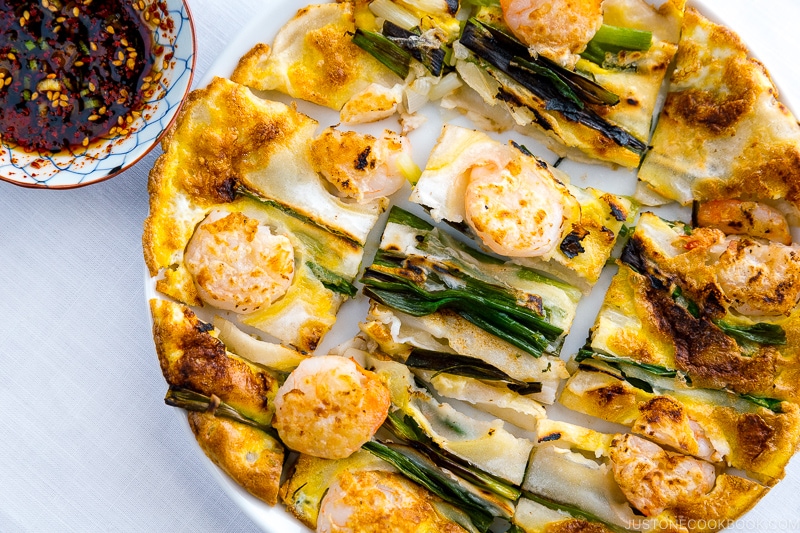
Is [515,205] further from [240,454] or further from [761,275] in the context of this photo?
[240,454]

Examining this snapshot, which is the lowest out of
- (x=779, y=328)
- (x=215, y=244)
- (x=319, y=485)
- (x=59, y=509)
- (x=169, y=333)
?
(x=59, y=509)

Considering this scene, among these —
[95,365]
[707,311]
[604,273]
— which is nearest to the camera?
[707,311]

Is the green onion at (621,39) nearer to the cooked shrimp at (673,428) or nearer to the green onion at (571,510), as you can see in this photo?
the cooked shrimp at (673,428)

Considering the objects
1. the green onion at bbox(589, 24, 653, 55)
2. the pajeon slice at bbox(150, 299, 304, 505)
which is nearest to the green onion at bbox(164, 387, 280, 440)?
the pajeon slice at bbox(150, 299, 304, 505)

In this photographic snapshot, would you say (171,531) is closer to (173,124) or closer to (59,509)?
(59,509)

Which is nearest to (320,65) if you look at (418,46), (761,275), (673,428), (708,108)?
(418,46)

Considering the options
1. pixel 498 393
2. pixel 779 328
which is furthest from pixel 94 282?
pixel 779 328

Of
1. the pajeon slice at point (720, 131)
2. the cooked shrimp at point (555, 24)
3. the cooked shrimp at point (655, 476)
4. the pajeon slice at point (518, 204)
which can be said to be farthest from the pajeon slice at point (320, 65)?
the cooked shrimp at point (655, 476)
